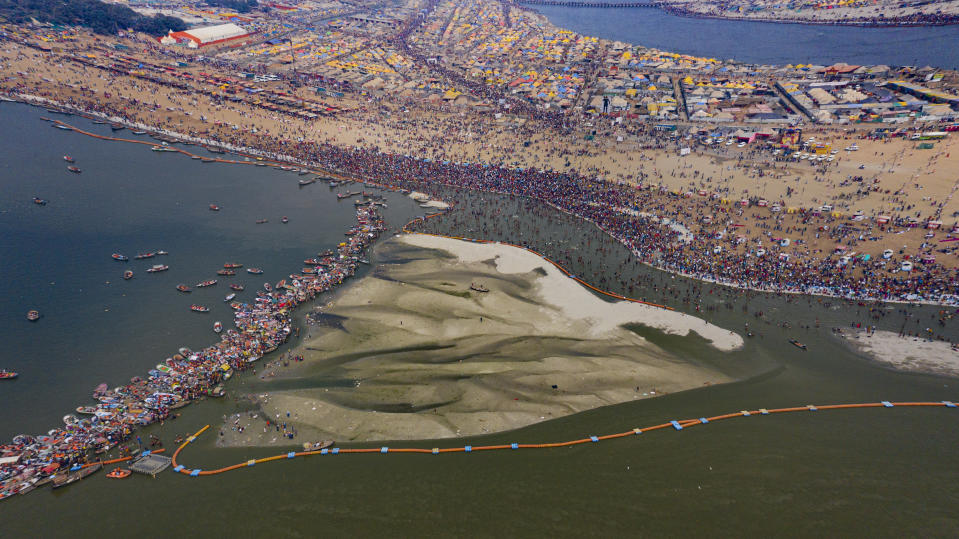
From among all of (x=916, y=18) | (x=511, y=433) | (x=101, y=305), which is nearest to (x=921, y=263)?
(x=511, y=433)

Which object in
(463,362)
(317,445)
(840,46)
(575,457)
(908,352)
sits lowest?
(317,445)

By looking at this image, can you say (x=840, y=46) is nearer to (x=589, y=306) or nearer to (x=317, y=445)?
(x=589, y=306)

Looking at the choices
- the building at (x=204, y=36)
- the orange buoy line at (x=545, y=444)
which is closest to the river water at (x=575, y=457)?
the orange buoy line at (x=545, y=444)

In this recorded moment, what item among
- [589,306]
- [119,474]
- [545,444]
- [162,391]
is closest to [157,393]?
[162,391]

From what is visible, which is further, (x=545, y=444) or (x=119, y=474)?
(x=545, y=444)

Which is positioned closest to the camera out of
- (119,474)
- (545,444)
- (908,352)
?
(119,474)

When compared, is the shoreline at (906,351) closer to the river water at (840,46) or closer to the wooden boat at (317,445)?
the wooden boat at (317,445)
